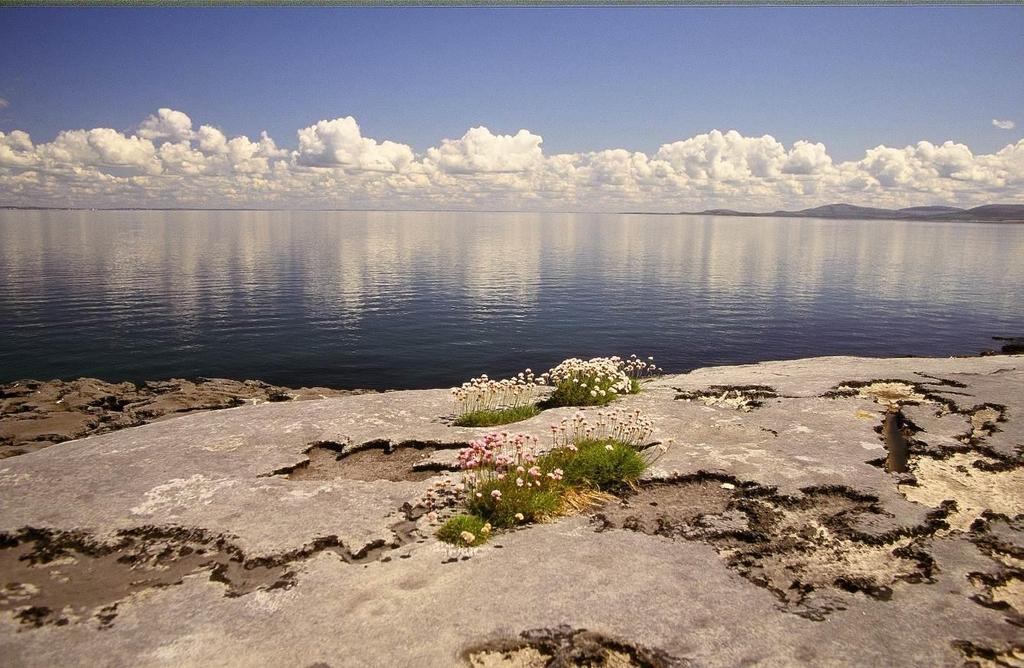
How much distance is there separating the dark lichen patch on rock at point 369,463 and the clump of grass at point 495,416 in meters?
1.25

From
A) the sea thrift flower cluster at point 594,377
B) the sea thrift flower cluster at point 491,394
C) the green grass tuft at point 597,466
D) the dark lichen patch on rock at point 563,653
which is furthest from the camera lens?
the sea thrift flower cluster at point 594,377

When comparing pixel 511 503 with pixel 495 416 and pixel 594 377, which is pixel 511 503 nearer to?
pixel 495 416

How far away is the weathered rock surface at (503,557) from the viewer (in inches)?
223

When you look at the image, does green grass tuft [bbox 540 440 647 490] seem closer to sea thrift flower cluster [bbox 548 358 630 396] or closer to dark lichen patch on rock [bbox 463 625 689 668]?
dark lichen patch on rock [bbox 463 625 689 668]

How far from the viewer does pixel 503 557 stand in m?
7.22

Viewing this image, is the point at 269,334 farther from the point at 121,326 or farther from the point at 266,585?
the point at 266,585

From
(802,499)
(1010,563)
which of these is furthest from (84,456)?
(1010,563)

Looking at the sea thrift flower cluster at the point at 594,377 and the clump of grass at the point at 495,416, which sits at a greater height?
the sea thrift flower cluster at the point at 594,377

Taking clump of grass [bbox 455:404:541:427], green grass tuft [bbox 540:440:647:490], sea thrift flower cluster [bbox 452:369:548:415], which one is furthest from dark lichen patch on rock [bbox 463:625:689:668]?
sea thrift flower cluster [bbox 452:369:548:415]

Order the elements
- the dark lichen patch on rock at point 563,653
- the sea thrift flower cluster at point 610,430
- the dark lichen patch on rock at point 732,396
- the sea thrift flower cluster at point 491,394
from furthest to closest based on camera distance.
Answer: the dark lichen patch on rock at point 732,396, the sea thrift flower cluster at point 491,394, the sea thrift flower cluster at point 610,430, the dark lichen patch on rock at point 563,653

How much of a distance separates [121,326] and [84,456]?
31.0 m

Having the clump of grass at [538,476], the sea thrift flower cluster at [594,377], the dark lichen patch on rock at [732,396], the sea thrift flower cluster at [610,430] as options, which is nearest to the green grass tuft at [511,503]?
the clump of grass at [538,476]

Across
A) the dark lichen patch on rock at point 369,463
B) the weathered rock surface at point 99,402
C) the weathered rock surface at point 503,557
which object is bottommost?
the weathered rock surface at point 99,402

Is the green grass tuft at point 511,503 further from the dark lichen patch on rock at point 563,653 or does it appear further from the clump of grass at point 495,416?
the clump of grass at point 495,416
